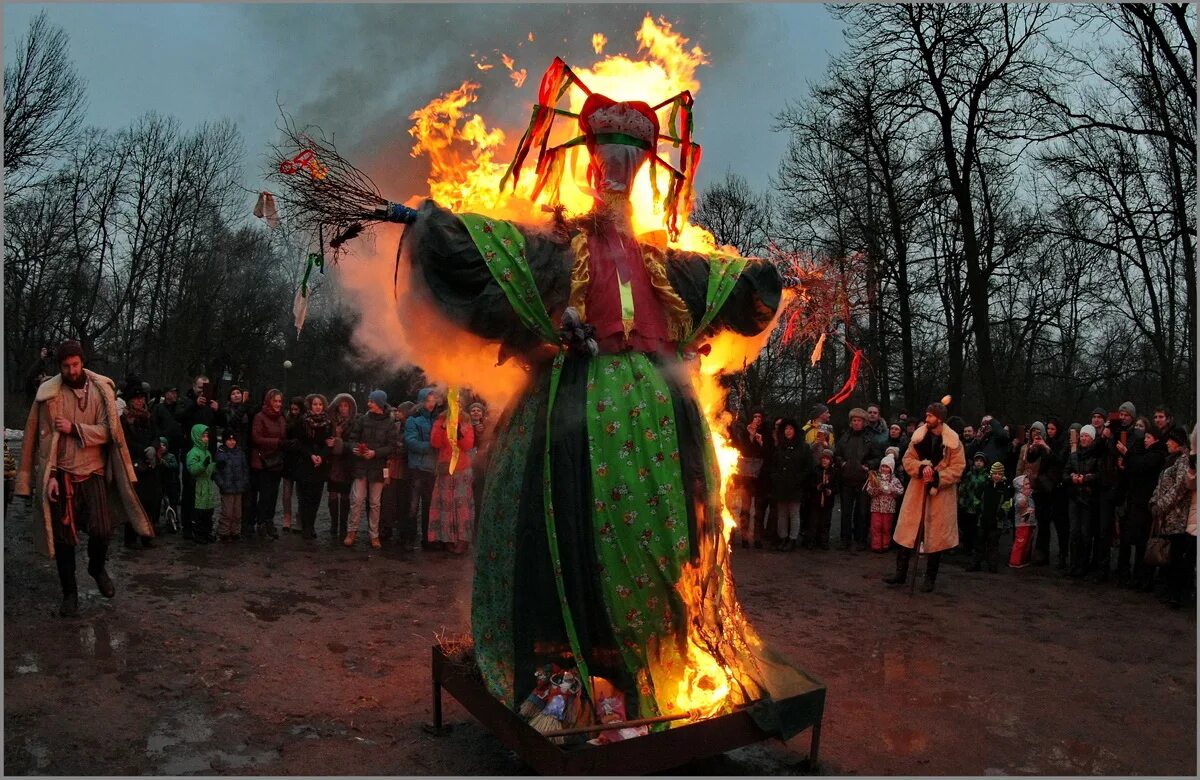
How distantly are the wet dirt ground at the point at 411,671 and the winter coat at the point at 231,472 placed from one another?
65 centimetres

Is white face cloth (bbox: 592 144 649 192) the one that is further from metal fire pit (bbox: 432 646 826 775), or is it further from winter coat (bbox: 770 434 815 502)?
winter coat (bbox: 770 434 815 502)

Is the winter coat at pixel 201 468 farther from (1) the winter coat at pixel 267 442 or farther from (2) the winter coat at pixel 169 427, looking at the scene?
(1) the winter coat at pixel 267 442

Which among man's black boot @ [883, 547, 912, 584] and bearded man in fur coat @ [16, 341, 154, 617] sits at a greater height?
bearded man in fur coat @ [16, 341, 154, 617]

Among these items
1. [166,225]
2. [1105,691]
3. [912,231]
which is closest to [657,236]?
[1105,691]

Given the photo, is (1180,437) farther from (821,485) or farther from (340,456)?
(340,456)

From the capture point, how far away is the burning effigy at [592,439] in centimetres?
369

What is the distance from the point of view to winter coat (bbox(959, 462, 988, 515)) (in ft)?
34.8

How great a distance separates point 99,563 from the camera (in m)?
6.68

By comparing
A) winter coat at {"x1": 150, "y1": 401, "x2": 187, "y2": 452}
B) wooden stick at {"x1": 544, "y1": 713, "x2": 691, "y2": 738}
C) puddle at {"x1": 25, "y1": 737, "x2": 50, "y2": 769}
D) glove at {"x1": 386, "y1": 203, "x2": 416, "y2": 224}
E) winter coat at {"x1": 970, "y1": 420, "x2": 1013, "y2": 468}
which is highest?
glove at {"x1": 386, "y1": 203, "x2": 416, "y2": 224}

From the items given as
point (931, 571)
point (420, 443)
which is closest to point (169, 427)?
point (420, 443)

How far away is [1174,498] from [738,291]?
6.20m

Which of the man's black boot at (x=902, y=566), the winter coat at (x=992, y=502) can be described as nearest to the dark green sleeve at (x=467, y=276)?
the man's black boot at (x=902, y=566)

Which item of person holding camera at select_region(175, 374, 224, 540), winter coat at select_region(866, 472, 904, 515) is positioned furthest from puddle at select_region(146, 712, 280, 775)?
winter coat at select_region(866, 472, 904, 515)

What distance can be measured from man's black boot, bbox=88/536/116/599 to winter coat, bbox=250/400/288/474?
3263 millimetres
